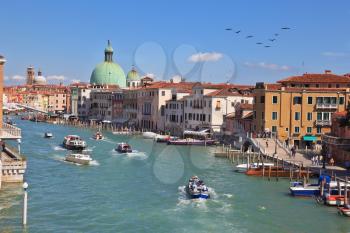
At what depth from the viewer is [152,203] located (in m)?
23.1

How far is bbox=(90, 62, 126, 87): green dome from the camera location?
103m

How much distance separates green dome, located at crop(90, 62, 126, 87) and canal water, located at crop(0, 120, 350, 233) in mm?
67866

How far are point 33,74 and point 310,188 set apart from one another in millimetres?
154712

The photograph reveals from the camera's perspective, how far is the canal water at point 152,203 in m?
19.5

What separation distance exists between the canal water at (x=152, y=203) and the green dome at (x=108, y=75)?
6787 centimetres

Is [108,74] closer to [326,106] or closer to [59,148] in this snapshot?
[59,148]

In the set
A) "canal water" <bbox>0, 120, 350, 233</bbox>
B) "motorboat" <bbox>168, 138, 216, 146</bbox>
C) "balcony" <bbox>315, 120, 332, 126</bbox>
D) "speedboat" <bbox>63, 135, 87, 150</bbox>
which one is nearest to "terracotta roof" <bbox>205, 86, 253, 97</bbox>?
"motorboat" <bbox>168, 138, 216, 146</bbox>

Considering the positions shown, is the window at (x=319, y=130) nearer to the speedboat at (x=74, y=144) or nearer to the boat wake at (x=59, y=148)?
the speedboat at (x=74, y=144)

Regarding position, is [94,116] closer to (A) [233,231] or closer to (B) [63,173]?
(B) [63,173]

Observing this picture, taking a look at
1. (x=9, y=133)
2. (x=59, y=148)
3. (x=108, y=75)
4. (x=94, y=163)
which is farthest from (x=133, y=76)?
(x=9, y=133)

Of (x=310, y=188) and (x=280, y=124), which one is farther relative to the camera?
(x=280, y=124)

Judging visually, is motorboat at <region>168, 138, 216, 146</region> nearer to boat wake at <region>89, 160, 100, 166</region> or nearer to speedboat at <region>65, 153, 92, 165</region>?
boat wake at <region>89, 160, 100, 166</region>

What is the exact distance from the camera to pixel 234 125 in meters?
51.0

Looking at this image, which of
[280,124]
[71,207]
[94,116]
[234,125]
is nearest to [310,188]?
[71,207]
